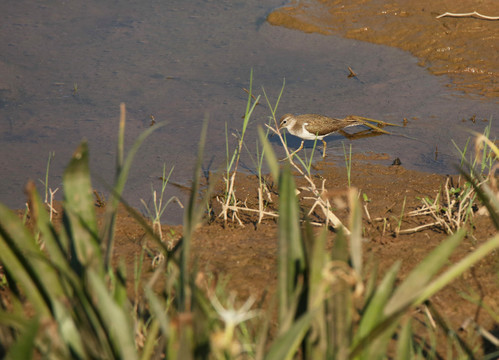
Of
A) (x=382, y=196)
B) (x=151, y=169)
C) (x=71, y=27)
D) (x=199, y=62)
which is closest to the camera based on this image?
(x=382, y=196)

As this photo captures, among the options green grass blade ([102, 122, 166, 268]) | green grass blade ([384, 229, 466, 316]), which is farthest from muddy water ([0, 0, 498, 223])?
green grass blade ([384, 229, 466, 316])

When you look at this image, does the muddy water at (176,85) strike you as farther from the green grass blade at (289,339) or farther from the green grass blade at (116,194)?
the green grass blade at (289,339)

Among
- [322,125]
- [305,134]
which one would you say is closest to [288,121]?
[305,134]

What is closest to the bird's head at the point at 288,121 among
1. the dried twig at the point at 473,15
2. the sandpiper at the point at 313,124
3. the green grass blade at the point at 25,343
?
the sandpiper at the point at 313,124

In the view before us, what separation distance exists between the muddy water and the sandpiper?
0.76 feet

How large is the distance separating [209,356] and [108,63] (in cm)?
657

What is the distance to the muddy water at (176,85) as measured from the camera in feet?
19.4

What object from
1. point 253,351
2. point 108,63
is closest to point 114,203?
point 253,351

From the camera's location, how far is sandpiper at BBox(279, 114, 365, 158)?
6.33 m

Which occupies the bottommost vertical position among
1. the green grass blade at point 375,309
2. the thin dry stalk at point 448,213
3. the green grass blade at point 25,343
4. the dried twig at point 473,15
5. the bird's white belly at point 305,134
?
the bird's white belly at point 305,134

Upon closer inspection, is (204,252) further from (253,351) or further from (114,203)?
(114,203)

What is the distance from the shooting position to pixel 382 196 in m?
4.97

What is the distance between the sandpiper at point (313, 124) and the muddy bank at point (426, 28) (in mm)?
1908

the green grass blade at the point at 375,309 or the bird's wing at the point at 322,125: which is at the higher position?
the green grass blade at the point at 375,309
